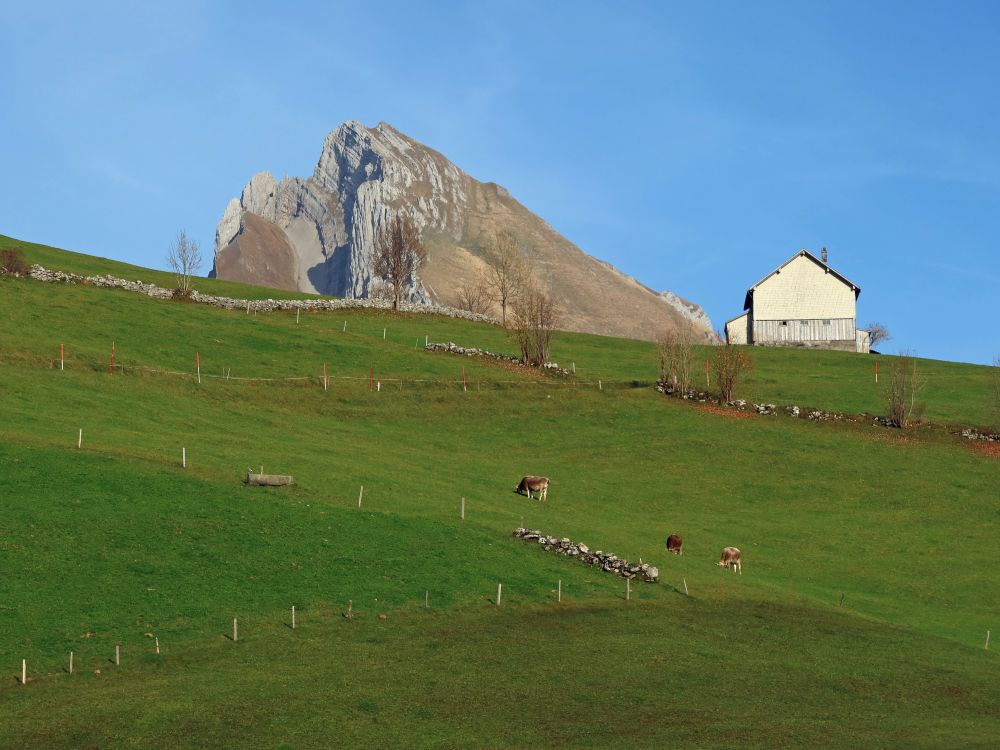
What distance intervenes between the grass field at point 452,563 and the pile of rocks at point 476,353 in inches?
240

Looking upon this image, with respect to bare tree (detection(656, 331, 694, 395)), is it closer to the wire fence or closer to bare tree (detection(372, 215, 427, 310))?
the wire fence

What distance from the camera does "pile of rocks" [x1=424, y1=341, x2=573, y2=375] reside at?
334 ft

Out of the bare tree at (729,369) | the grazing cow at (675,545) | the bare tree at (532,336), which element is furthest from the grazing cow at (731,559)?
the bare tree at (532,336)

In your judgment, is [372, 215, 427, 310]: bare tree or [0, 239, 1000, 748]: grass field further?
[372, 215, 427, 310]: bare tree

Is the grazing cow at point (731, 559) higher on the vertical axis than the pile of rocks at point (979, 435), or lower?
lower

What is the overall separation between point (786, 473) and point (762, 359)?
4481cm

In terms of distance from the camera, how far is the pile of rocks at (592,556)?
50.5 metres

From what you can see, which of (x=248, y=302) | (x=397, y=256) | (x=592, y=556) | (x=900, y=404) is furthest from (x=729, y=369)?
(x=397, y=256)

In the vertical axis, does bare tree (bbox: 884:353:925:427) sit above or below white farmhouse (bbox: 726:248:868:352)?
below

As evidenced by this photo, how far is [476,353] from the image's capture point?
104m

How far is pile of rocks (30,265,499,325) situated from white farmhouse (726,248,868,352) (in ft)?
116

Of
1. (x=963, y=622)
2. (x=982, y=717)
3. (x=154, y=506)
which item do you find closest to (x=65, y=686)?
(x=154, y=506)

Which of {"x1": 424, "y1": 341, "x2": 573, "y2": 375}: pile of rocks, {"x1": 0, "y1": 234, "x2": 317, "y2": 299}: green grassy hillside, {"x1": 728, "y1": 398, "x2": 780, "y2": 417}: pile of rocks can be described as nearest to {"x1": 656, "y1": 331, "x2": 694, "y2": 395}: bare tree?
{"x1": 728, "y1": 398, "x2": 780, "y2": 417}: pile of rocks

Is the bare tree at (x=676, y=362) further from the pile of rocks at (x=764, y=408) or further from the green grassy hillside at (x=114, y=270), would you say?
the green grassy hillside at (x=114, y=270)
